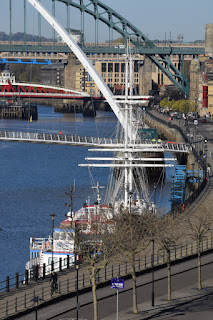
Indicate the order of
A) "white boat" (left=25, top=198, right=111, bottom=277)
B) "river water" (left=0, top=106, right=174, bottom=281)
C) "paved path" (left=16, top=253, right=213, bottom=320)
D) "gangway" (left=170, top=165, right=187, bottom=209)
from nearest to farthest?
"paved path" (left=16, top=253, right=213, bottom=320)
"white boat" (left=25, top=198, right=111, bottom=277)
"river water" (left=0, top=106, right=174, bottom=281)
"gangway" (left=170, top=165, right=187, bottom=209)

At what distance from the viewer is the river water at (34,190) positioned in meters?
46.7

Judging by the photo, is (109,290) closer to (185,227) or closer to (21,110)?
(185,227)

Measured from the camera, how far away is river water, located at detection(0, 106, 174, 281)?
4672 centimetres

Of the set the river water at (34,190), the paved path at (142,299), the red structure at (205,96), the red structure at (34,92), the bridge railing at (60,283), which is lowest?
the river water at (34,190)

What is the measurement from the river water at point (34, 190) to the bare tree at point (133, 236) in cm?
403

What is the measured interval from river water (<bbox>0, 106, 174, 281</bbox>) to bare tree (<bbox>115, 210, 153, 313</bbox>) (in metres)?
4.03

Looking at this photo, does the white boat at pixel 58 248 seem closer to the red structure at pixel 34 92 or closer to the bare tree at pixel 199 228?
the bare tree at pixel 199 228

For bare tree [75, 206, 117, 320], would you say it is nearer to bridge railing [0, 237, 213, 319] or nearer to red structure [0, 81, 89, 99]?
bridge railing [0, 237, 213, 319]

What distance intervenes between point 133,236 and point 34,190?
33.2 meters

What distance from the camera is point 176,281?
112ft

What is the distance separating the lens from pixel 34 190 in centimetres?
6600

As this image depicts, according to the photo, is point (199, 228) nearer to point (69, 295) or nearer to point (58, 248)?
point (69, 295)

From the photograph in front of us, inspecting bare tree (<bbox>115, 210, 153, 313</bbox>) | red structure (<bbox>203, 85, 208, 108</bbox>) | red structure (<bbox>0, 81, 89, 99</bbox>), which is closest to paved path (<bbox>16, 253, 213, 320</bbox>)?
bare tree (<bbox>115, 210, 153, 313</bbox>)

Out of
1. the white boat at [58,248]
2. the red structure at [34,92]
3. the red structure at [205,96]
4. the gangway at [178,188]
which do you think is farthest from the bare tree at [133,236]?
the red structure at [34,92]
